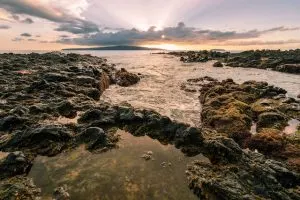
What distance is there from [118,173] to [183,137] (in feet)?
14.6

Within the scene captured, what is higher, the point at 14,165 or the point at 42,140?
the point at 14,165

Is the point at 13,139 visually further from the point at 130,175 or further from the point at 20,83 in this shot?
the point at 20,83

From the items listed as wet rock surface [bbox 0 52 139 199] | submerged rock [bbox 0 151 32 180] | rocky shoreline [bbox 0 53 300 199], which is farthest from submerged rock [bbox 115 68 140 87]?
submerged rock [bbox 0 151 32 180]

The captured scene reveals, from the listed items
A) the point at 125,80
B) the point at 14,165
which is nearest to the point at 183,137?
the point at 14,165

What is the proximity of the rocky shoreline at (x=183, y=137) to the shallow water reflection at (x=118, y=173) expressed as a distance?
44cm

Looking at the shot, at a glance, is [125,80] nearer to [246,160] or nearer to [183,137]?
[183,137]

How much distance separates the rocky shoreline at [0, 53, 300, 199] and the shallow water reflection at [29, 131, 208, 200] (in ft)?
1.46

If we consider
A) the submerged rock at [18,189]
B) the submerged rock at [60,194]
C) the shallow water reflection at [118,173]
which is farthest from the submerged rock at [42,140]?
the submerged rock at [60,194]

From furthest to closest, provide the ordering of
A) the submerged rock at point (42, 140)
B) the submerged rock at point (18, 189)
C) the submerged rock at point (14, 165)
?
the submerged rock at point (42, 140), the submerged rock at point (14, 165), the submerged rock at point (18, 189)

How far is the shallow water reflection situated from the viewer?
986 cm

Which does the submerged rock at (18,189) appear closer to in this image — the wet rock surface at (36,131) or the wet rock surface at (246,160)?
the wet rock surface at (36,131)

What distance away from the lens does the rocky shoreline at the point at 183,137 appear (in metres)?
10.2

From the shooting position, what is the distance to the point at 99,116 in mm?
17141

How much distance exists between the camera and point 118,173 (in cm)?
1112
